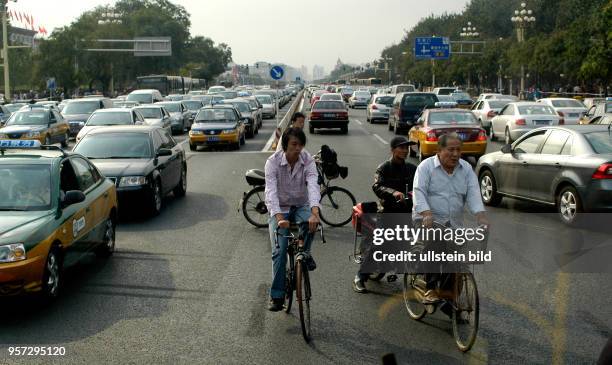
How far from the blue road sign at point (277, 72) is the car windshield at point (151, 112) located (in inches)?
193

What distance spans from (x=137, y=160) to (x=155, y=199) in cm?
89

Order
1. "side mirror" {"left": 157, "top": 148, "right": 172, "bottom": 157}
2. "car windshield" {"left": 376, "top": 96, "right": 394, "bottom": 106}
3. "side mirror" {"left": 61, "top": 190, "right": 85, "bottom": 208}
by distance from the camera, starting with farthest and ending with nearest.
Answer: "car windshield" {"left": 376, "top": 96, "right": 394, "bottom": 106} → "side mirror" {"left": 157, "top": 148, "right": 172, "bottom": 157} → "side mirror" {"left": 61, "top": 190, "right": 85, "bottom": 208}

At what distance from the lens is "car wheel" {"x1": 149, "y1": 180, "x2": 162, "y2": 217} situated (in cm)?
1315

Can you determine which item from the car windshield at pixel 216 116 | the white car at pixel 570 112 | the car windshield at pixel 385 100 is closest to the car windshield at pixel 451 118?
the car windshield at pixel 216 116

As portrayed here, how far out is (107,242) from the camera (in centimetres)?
996

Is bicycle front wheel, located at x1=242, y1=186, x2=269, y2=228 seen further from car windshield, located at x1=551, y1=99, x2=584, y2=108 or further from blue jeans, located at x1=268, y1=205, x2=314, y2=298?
car windshield, located at x1=551, y1=99, x2=584, y2=108

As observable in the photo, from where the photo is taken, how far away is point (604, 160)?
11500mm

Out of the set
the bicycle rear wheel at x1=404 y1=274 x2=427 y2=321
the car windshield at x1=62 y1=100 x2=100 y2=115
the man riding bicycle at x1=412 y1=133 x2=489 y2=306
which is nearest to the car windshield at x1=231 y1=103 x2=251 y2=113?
the car windshield at x1=62 y1=100 x2=100 y2=115

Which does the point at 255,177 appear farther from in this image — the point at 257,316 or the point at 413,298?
the point at 413,298

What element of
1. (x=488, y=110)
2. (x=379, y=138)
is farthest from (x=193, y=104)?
(x=488, y=110)

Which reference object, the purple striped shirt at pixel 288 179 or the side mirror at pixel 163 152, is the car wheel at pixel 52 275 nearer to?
the purple striped shirt at pixel 288 179

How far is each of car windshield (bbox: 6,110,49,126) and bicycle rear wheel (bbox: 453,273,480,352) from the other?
84.9 feet

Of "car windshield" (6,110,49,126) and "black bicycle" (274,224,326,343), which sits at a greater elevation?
"car windshield" (6,110,49,126)

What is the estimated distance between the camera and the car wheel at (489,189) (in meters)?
14.3
